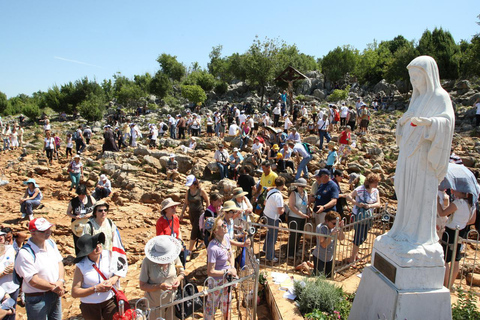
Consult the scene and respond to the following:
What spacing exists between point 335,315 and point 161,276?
2484mm

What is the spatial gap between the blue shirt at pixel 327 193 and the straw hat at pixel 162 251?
3790mm

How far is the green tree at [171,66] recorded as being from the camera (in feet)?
192

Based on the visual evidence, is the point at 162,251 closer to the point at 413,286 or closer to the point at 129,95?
the point at 413,286

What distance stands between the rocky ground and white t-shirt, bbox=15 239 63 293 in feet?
6.54

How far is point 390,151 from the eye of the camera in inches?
637

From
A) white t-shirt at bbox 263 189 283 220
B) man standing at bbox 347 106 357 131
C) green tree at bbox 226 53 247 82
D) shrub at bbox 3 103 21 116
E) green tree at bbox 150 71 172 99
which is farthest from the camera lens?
shrub at bbox 3 103 21 116

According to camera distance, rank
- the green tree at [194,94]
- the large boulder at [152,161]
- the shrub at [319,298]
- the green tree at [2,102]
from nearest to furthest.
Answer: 1. the shrub at [319,298]
2. the large boulder at [152,161]
3. the green tree at [194,94]
4. the green tree at [2,102]

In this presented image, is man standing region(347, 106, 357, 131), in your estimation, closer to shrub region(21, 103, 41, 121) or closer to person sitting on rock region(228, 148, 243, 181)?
person sitting on rock region(228, 148, 243, 181)

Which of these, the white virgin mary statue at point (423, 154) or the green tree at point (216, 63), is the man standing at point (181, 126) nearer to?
the white virgin mary statue at point (423, 154)

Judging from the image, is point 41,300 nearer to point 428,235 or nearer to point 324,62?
point 428,235

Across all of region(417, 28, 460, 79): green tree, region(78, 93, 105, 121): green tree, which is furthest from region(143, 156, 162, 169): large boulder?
Answer: region(417, 28, 460, 79): green tree

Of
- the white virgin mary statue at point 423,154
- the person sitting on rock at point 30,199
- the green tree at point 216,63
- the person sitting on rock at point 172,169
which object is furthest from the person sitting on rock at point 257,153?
the green tree at point 216,63

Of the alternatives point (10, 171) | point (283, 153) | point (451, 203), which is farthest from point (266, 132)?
point (10, 171)

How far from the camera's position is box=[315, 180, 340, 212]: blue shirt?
695 cm
